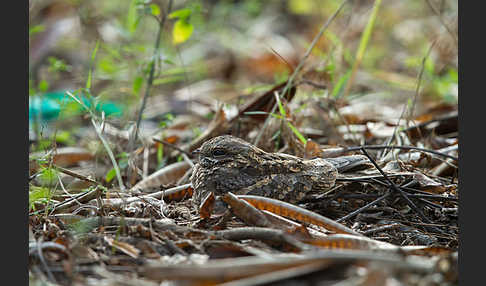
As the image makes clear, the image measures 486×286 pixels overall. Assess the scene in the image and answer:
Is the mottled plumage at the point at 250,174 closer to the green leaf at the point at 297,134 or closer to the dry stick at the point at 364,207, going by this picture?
the dry stick at the point at 364,207

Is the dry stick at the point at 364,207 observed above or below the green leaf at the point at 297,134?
below

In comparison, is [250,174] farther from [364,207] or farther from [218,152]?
[364,207]

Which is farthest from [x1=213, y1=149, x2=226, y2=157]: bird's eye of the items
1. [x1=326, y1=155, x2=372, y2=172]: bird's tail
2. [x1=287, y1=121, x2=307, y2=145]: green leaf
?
[x1=287, y1=121, x2=307, y2=145]: green leaf

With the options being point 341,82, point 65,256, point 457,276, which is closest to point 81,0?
point 341,82

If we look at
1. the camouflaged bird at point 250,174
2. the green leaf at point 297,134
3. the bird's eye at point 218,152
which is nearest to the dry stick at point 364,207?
the camouflaged bird at point 250,174

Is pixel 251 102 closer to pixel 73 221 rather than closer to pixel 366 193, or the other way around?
pixel 366 193

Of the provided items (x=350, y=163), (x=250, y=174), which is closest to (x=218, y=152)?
(x=250, y=174)

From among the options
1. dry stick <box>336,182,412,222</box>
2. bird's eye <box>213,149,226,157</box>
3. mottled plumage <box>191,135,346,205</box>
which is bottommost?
dry stick <box>336,182,412,222</box>

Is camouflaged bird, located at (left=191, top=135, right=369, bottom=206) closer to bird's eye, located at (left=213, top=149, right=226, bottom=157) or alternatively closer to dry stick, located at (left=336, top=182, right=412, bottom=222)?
bird's eye, located at (left=213, top=149, right=226, bottom=157)
